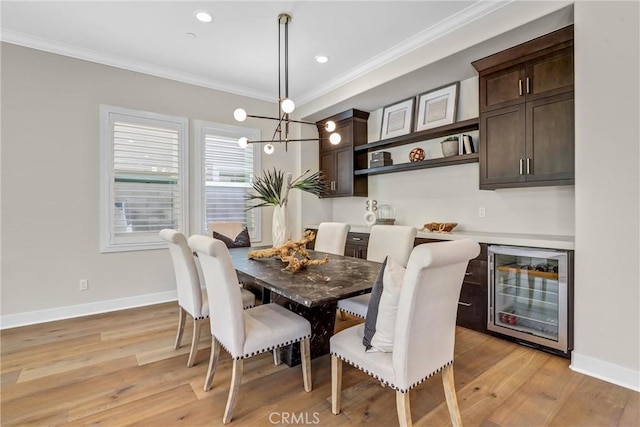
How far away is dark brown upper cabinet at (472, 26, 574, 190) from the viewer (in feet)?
8.34

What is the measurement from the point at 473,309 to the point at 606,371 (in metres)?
1.01

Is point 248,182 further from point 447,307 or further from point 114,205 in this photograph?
point 447,307

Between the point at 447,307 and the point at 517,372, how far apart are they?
4.11 ft

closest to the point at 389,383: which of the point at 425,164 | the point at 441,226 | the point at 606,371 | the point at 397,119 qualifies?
the point at 606,371

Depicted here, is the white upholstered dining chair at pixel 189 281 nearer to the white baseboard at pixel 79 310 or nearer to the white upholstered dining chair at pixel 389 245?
the white upholstered dining chair at pixel 389 245

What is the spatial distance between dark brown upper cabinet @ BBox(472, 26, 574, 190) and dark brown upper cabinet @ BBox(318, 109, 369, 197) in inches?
73.6

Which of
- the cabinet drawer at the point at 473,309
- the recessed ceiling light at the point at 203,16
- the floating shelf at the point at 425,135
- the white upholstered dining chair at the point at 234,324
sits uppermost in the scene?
the recessed ceiling light at the point at 203,16

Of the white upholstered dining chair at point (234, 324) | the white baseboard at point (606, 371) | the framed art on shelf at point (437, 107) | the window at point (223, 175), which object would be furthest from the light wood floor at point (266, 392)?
the framed art on shelf at point (437, 107)

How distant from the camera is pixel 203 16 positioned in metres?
2.83

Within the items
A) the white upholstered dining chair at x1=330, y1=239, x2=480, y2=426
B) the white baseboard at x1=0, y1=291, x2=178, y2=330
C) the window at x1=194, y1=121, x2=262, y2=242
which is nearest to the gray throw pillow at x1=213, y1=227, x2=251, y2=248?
the window at x1=194, y1=121, x2=262, y2=242

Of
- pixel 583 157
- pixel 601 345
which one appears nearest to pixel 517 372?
pixel 601 345

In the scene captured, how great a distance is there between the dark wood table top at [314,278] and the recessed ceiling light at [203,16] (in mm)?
2242

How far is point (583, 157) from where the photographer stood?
7.35ft

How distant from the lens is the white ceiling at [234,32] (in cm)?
271
